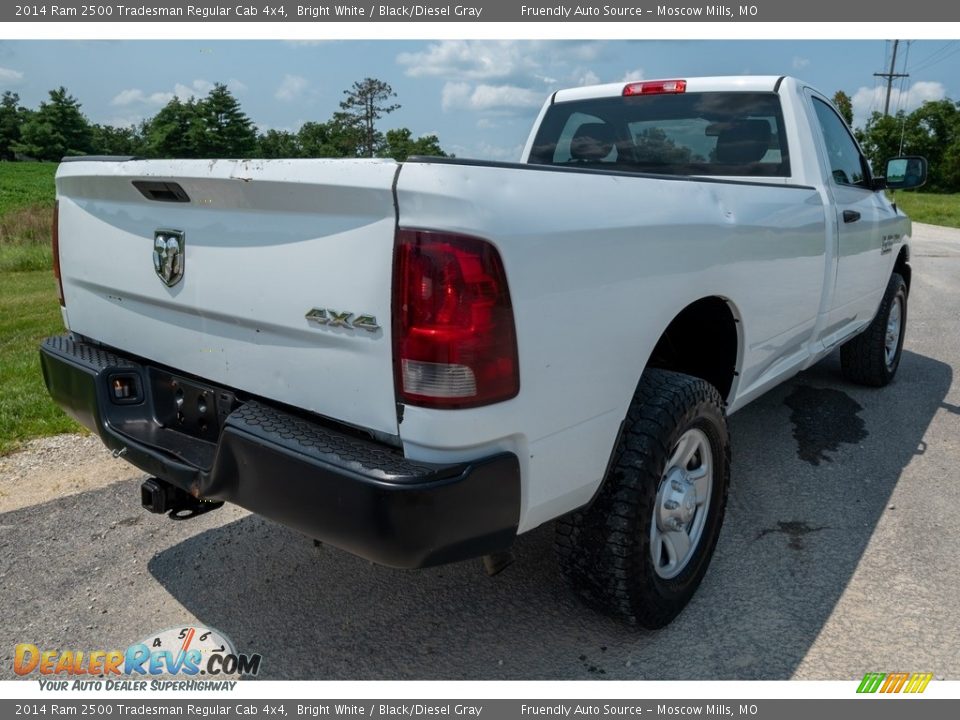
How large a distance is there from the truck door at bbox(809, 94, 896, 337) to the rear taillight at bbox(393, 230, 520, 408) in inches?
108

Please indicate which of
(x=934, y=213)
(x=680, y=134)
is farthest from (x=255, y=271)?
(x=934, y=213)

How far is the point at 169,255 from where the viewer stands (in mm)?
2385

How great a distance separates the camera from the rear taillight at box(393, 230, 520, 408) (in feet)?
5.81

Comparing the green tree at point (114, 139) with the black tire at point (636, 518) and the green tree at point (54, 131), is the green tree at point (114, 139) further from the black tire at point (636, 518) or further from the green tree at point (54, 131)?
the black tire at point (636, 518)

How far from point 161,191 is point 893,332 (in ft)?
16.8

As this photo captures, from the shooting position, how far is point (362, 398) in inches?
75.9

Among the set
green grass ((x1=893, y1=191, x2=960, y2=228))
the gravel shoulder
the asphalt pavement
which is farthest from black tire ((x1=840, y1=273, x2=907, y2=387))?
green grass ((x1=893, y1=191, x2=960, y2=228))

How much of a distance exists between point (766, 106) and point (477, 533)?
10.3 feet

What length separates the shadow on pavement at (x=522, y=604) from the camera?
2459mm

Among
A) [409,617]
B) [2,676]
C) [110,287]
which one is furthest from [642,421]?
[2,676]

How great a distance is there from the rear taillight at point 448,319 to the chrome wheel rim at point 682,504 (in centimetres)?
94

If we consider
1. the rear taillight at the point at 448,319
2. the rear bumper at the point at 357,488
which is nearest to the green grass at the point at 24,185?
the rear bumper at the point at 357,488

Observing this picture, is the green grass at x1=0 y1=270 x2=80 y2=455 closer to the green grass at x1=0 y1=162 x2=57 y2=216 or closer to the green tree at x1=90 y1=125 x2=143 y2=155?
the green grass at x1=0 y1=162 x2=57 y2=216

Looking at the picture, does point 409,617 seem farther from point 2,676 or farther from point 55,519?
point 55,519
